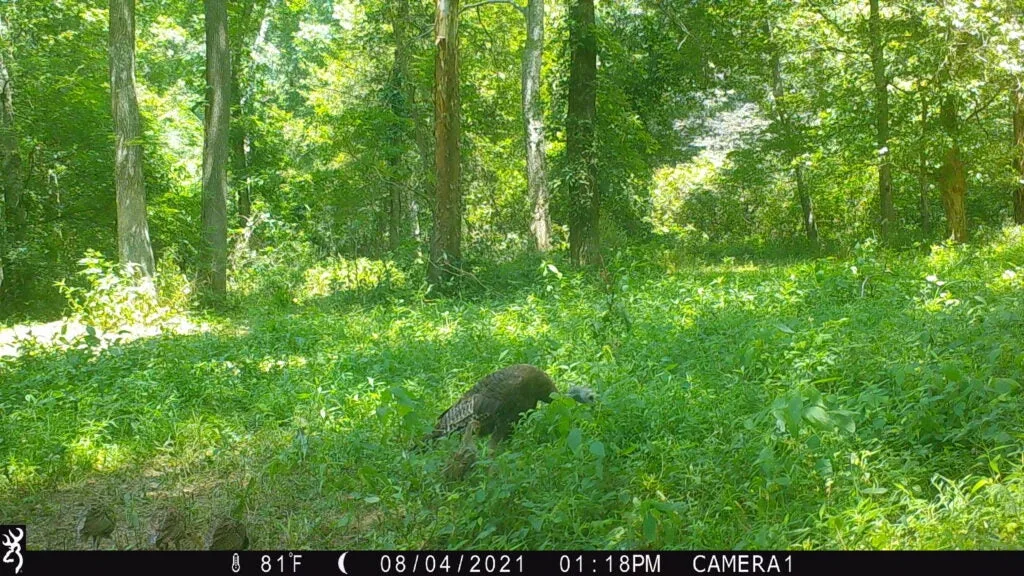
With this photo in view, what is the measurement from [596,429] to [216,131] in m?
11.1

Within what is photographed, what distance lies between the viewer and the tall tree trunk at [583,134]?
41.5 feet

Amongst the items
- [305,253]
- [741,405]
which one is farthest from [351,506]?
[305,253]

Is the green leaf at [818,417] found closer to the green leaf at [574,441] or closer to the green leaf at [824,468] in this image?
the green leaf at [824,468]

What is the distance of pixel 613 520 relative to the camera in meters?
3.48

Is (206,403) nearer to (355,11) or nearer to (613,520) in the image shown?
(613,520)

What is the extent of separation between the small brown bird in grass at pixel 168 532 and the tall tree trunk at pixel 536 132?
1127 centimetres

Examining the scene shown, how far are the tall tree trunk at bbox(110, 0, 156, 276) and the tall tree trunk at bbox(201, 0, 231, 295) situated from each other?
1489 millimetres

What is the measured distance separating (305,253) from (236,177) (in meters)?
6.72

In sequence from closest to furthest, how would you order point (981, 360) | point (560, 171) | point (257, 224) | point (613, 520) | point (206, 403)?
point (613, 520) < point (981, 360) < point (206, 403) < point (560, 171) < point (257, 224)

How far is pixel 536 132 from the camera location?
14.8 metres

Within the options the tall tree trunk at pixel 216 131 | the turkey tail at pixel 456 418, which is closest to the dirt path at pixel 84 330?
the tall tree trunk at pixel 216 131

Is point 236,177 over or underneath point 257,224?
over

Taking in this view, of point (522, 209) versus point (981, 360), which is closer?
point (981, 360)

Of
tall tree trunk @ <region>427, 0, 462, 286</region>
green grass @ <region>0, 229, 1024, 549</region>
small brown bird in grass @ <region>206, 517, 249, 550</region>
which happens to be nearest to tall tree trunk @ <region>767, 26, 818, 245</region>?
tall tree trunk @ <region>427, 0, 462, 286</region>
